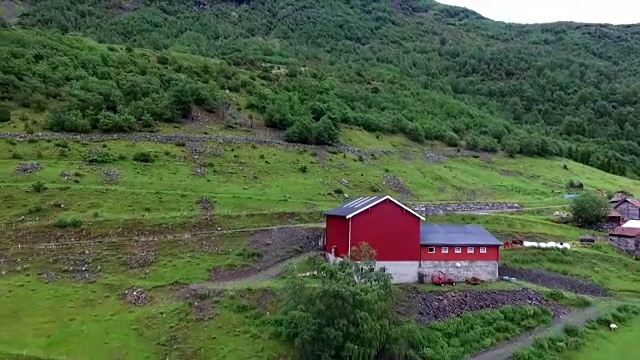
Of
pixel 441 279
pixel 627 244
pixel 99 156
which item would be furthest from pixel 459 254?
pixel 99 156

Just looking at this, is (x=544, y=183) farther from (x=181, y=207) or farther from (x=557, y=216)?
(x=181, y=207)

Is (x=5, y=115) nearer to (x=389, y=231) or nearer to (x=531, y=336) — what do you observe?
(x=389, y=231)

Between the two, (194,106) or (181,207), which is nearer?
(181,207)

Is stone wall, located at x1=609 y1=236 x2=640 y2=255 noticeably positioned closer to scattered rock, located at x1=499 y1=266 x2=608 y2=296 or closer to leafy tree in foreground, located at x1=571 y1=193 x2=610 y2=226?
leafy tree in foreground, located at x1=571 y1=193 x2=610 y2=226

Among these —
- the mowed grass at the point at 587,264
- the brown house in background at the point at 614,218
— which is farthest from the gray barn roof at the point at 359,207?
the brown house in background at the point at 614,218

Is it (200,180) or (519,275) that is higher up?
(200,180)

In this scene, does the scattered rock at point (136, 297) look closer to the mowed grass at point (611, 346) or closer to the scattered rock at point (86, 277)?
the scattered rock at point (86, 277)

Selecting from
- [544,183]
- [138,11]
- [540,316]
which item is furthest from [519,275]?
[138,11]
